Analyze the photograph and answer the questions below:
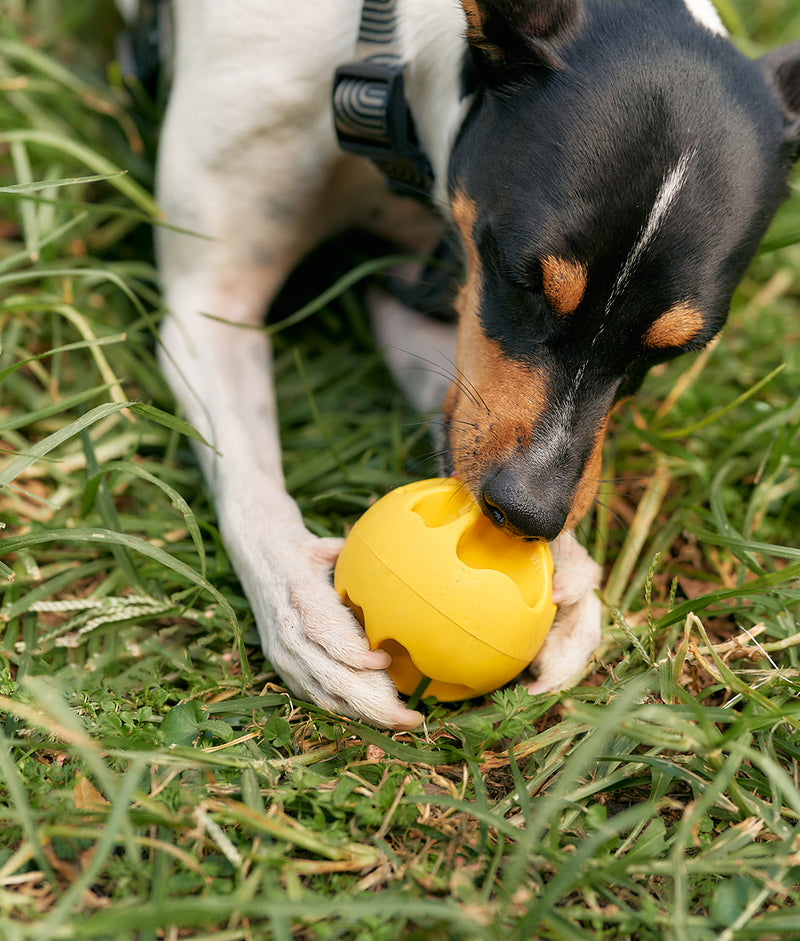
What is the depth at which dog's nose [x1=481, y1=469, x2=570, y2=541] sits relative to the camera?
1960 mm

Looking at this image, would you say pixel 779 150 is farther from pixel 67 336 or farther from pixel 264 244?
pixel 67 336

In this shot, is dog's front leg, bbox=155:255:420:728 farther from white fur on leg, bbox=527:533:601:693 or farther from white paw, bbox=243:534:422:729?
white fur on leg, bbox=527:533:601:693

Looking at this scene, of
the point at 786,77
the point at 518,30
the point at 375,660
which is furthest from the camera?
the point at 786,77

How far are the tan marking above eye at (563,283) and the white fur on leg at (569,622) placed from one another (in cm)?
60

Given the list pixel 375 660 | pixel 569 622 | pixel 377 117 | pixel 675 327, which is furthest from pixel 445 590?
pixel 377 117

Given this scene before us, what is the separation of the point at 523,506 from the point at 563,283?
522 millimetres

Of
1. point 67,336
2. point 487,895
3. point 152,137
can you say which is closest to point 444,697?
point 487,895

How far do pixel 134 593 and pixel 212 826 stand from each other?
827 millimetres

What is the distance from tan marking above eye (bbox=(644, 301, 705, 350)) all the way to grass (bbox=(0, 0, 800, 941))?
1.94ft

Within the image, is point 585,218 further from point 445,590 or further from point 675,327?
point 445,590

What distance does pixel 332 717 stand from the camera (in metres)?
1.98

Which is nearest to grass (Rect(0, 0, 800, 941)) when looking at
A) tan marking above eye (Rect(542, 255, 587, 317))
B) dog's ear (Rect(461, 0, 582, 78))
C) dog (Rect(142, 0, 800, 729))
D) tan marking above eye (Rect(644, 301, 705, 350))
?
dog (Rect(142, 0, 800, 729))

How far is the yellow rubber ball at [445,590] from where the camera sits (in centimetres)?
182

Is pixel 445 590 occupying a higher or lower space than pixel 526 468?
lower
